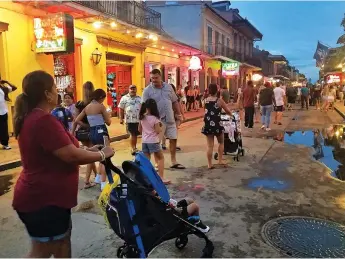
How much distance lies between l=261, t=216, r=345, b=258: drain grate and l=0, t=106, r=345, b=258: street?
146 millimetres

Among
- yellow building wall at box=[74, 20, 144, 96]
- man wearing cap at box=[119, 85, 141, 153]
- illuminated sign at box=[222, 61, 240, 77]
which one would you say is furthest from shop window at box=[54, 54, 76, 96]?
illuminated sign at box=[222, 61, 240, 77]

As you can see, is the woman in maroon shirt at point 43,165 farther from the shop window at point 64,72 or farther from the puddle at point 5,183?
the shop window at point 64,72

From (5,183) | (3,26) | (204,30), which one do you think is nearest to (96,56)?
(3,26)

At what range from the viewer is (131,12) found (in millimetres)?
16406

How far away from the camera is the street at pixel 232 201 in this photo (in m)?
3.56

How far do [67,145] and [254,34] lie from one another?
4451cm

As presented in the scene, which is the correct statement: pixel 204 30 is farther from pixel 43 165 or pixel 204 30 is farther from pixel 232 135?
pixel 43 165

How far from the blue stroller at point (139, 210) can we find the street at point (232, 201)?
2.17ft

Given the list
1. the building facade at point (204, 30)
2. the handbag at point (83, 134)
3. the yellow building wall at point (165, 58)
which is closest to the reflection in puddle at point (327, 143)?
the handbag at point (83, 134)

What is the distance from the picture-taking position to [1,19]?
9.90 m

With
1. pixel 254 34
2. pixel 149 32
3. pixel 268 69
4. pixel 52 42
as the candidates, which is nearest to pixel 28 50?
pixel 52 42

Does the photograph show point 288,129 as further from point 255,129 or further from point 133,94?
point 133,94

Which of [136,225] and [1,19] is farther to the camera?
[1,19]

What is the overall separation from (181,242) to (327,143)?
8.20 metres
